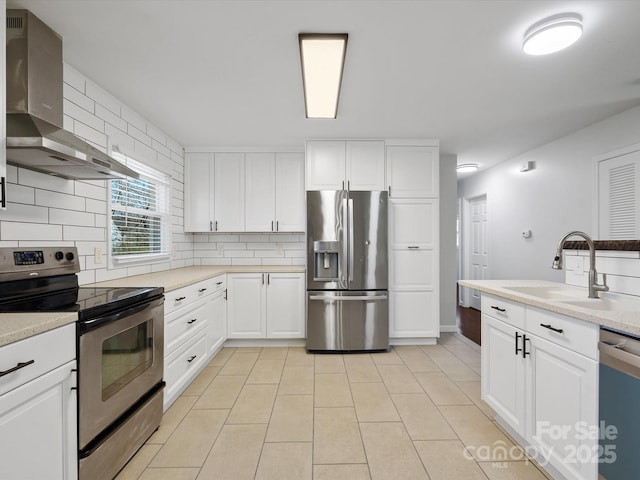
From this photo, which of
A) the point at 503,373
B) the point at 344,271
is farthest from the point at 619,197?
the point at 344,271

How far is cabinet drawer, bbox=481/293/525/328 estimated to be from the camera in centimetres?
171

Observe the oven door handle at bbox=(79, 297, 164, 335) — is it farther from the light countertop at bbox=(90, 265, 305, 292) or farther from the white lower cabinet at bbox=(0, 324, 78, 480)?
the light countertop at bbox=(90, 265, 305, 292)

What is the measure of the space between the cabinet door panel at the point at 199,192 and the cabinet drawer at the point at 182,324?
133cm

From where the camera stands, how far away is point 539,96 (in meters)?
2.46

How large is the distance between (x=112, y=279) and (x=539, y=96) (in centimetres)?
374

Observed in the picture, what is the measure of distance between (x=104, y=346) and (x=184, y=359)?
1033 mm

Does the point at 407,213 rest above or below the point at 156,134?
below

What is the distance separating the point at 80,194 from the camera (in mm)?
2068

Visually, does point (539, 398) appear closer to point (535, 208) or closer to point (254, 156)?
point (535, 208)

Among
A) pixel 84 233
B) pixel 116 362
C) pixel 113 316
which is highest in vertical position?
pixel 84 233

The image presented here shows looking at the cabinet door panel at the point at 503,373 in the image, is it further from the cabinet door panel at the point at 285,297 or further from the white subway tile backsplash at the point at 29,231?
the white subway tile backsplash at the point at 29,231

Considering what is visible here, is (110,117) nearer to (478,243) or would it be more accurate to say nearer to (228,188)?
(228,188)

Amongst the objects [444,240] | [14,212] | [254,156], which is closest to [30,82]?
[14,212]

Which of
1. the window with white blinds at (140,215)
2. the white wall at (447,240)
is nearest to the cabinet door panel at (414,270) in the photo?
the white wall at (447,240)
